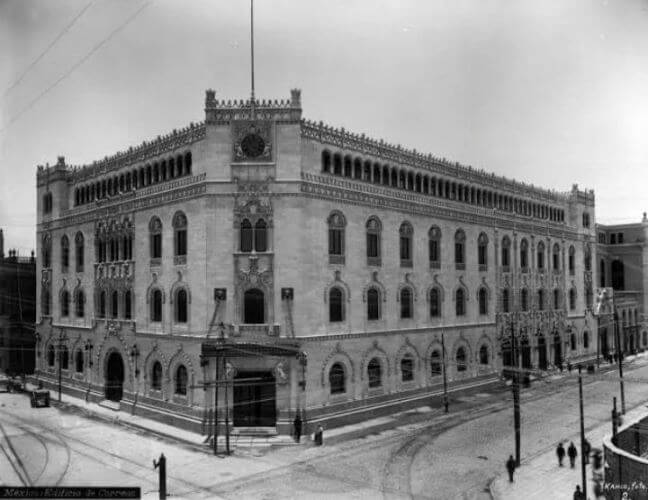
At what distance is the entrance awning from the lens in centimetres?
3362

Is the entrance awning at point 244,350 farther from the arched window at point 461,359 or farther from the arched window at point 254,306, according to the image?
the arched window at point 461,359

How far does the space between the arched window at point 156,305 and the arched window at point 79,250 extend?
36.3ft

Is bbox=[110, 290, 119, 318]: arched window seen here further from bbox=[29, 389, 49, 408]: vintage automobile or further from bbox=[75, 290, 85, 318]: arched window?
bbox=[29, 389, 49, 408]: vintage automobile

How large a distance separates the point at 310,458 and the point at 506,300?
93.5 feet

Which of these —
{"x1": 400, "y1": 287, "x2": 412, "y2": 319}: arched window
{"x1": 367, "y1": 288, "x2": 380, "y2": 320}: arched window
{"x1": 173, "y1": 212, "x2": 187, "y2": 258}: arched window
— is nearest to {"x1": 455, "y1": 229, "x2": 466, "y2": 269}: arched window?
{"x1": 400, "y1": 287, "x2": 412, "y2": 319}: arched window

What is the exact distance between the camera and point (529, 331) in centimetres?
5419

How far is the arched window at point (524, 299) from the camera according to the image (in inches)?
2092

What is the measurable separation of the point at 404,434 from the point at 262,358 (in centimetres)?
950

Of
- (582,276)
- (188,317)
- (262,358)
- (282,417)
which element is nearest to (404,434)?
(282,417)

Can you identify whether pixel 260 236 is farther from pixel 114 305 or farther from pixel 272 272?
pixel 114 305

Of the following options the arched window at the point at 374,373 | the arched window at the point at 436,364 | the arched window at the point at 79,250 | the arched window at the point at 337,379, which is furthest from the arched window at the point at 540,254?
the arched window at the point at 79,250

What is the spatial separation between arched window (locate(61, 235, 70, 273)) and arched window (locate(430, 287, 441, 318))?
2982 cm

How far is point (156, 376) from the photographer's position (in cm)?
3841

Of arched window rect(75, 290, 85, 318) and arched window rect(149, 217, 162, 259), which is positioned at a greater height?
arched window rect(149, 217, 162, 259)
